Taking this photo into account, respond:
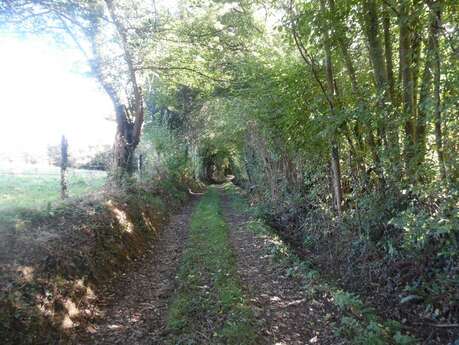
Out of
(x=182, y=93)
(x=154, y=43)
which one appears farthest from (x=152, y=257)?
(x=182, y=93)

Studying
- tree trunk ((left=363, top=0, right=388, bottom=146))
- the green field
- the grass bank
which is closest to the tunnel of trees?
tree trunk ((left=363, top=0, right=388, bottom=146))

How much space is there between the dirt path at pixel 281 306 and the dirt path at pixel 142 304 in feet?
4.62

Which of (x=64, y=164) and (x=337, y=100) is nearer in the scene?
(x=337, y=100)

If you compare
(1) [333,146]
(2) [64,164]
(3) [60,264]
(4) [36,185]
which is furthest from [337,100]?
(4) [36,185]

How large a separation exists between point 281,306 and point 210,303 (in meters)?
1.11

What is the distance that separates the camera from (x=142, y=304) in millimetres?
5184

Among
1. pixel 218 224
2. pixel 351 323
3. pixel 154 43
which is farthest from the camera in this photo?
pixel 218 224

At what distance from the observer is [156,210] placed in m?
11.5

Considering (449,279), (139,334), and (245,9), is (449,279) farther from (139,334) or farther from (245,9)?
(245,9)

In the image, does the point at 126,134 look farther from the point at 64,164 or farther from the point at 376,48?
the point at 376,48

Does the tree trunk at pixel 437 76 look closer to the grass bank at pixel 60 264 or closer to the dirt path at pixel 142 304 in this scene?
the dirt path at pixel 142 304

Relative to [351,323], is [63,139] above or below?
above

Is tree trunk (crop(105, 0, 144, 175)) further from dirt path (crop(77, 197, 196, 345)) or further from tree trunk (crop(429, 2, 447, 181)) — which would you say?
tree trunk (crop(429, 2, 447, 181))

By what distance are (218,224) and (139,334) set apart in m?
6.48
